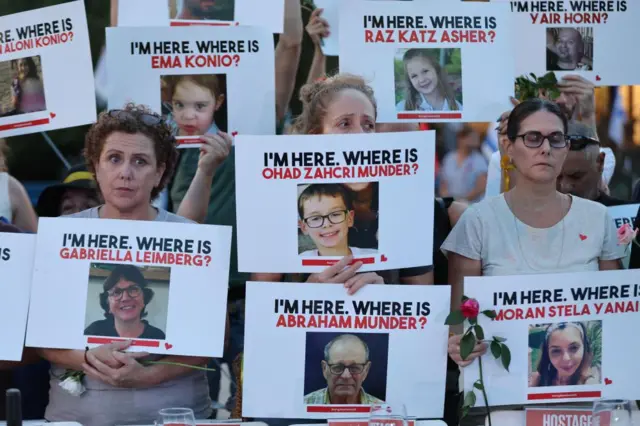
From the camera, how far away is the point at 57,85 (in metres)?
4.34

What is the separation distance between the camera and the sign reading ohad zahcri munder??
3623 mm

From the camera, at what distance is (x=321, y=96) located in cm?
414

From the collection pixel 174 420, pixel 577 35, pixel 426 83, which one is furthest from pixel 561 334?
pixel 577 35

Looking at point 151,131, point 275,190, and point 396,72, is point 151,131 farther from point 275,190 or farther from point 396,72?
point 396,72

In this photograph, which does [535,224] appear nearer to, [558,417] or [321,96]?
[558,417]

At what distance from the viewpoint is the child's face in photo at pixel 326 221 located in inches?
146

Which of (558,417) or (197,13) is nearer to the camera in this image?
(558,417)

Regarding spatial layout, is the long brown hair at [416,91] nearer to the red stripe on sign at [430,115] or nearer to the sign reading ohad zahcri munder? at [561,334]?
the red stripe on sign at [430,115]

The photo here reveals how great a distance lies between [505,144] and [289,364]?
3.76 ft

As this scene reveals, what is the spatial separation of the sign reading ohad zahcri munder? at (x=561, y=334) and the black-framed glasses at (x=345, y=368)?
1.12 ft

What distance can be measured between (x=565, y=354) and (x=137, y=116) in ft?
5.59

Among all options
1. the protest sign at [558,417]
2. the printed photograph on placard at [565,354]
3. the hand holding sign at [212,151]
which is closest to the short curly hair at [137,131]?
the hand holding sign at [212,151]

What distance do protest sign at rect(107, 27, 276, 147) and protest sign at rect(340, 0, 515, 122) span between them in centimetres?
34

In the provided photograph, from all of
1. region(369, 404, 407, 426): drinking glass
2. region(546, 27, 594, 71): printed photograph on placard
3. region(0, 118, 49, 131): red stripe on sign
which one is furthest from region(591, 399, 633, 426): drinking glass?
region(0, 118, 49, 131): red stripe on sign
